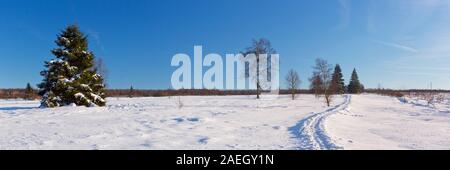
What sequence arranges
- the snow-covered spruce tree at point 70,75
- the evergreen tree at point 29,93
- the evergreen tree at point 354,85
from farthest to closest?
the evergreen tree at point 354,85 → the evergreen tree at point 29,93 → the snow-covered spruce tree at point 70,75

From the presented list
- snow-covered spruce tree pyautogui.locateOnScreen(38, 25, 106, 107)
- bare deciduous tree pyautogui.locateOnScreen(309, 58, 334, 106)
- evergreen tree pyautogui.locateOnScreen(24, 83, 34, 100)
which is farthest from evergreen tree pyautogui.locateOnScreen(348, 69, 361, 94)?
snow-covered spruce tree pyautogui.locateOnScreen(38, 25, 106, 107)

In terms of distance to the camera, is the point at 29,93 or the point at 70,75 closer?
the point at 70,75

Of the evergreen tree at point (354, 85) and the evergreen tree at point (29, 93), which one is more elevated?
the evergreen tree at point (354, 85)

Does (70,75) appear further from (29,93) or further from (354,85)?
(354,85)

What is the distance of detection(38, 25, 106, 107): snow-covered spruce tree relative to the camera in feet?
70.4

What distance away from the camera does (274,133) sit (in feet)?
31.6

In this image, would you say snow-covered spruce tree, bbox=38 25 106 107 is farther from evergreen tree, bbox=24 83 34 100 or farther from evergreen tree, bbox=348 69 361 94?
evergreen tree, bbox=348 69 361 94

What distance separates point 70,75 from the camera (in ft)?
73.1

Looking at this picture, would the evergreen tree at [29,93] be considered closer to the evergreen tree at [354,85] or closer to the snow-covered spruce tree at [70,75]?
the snow-covered spruce tree at [70,75]

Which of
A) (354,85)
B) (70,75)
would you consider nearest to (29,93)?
(70,75)

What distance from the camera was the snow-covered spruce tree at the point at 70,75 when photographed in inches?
845

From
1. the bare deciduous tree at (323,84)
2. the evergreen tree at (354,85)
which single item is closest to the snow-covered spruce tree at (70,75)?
the bare deciduous tree at (323,84)
